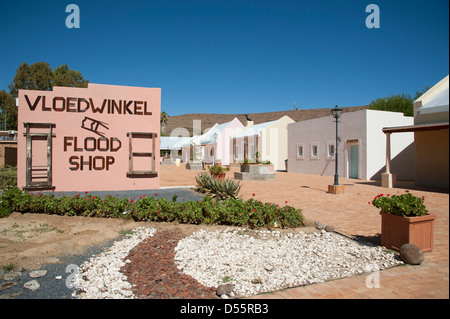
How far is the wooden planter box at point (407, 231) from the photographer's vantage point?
12.3 ft

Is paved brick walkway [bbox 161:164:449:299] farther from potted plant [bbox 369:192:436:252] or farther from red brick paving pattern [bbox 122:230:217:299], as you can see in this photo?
red brick paving pattern [bbox 122:230:217:299]

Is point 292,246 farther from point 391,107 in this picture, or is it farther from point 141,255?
point 391,107

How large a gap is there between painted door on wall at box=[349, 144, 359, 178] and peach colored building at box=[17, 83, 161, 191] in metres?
11.8

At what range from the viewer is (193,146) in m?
35.7

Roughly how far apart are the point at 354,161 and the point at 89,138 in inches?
564

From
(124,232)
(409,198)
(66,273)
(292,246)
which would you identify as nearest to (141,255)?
(66,273)

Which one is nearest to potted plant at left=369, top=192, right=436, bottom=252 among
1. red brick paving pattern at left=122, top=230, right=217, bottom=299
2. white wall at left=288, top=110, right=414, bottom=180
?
red brick paving pattern at left=122, top=230, right=217, bottom=299

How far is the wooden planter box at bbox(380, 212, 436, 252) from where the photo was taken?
376 centimetres

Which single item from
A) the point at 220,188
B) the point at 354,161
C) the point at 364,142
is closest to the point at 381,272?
the point at 220,188

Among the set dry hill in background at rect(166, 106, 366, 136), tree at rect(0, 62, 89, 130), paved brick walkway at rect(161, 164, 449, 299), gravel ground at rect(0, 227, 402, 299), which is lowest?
gravel ground at rect(0, 227, 402, 299)

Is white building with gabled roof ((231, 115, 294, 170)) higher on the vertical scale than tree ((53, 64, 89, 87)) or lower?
lower

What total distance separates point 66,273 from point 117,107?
8271 mm

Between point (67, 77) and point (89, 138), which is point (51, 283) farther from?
point (67, 77)

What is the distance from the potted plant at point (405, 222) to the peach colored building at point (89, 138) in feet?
27.7
